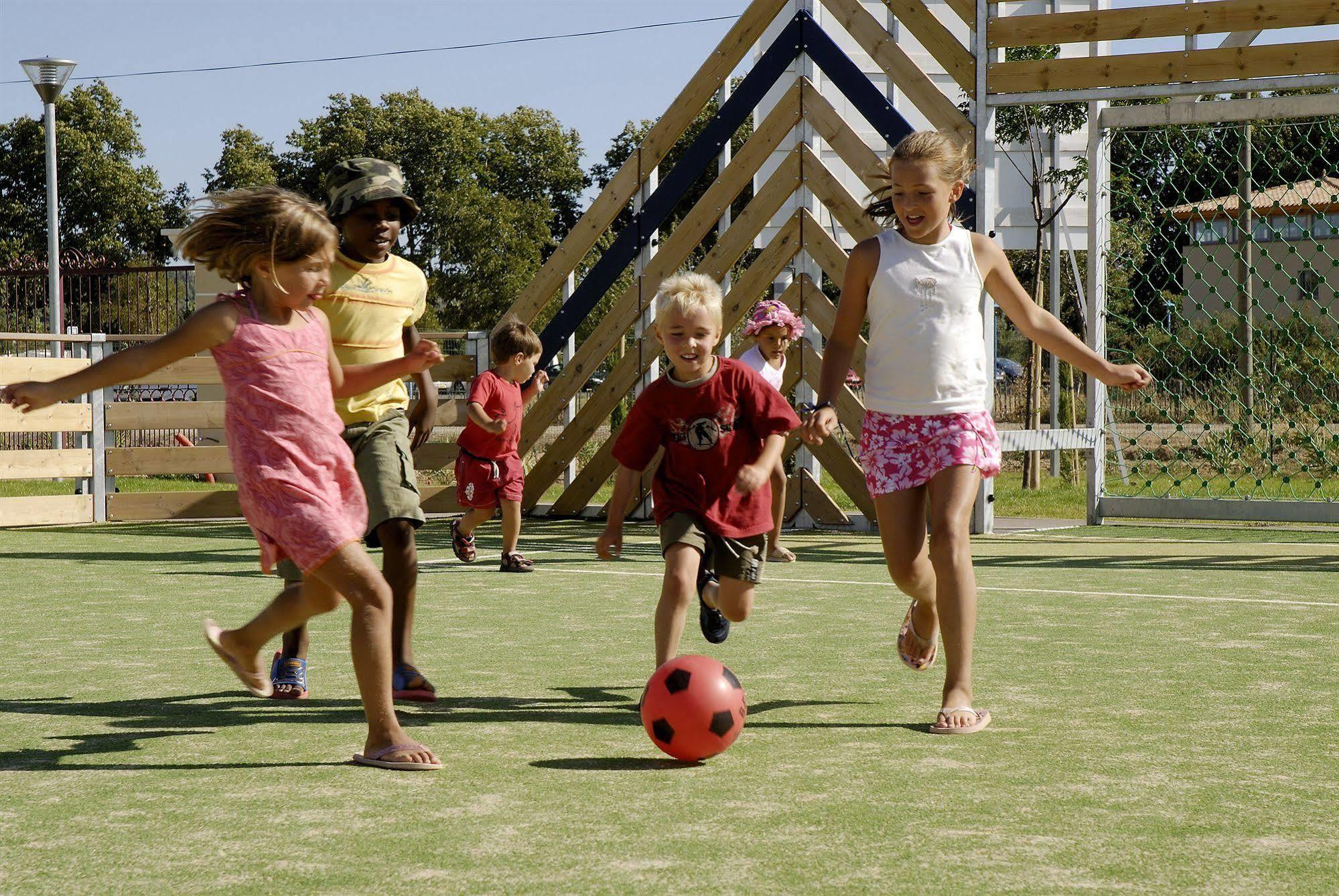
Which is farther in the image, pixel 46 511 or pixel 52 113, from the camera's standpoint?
pixel 52 113

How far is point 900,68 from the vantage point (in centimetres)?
1298

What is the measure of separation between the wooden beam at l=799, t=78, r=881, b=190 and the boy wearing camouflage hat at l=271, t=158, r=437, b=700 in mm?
7553

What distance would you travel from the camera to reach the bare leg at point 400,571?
5609 mm

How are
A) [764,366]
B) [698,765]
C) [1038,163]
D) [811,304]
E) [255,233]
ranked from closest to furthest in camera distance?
[698,765] → [255,233] → [764,366] → [811,304] → [1038,163]

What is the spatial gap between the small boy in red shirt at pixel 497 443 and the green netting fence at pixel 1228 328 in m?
5.49

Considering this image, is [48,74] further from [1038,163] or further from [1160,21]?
[1160,21]

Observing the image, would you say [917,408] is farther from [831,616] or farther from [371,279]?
[831,616]

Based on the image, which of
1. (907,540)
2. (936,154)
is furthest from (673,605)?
(936,154)

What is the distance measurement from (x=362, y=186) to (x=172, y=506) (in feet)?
34.8

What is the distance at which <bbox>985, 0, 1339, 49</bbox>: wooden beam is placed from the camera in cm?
1215

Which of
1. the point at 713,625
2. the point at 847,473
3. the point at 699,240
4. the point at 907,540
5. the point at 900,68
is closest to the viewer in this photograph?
the point at 907,540

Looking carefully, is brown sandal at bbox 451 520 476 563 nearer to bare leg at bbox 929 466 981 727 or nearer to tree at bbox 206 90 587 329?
bare leg at bbox 929 466 981 727

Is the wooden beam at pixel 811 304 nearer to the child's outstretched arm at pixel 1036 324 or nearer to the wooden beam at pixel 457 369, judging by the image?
the wooden beam at pixel 457 369

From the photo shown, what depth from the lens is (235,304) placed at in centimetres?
466
